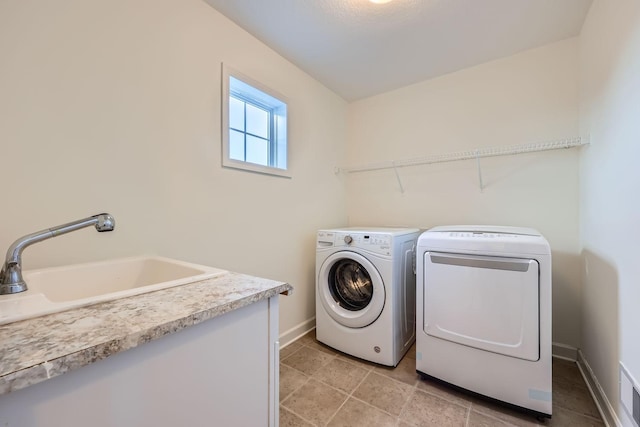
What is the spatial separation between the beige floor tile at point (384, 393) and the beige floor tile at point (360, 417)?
1.8 inches

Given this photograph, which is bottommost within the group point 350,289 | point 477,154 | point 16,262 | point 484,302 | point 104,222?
point 350,289

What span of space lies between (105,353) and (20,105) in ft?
3.63

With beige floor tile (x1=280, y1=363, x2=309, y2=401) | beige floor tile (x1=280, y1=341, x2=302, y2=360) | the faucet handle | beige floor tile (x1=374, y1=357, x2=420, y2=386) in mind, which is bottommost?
beige floor tile (x1=280, y1=363, x2=309, y2=401)

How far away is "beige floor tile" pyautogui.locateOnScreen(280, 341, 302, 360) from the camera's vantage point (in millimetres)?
1938

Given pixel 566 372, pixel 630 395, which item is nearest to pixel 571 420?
pixel 630 395

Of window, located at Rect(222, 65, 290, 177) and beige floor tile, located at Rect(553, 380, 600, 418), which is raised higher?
window, located at Rect(222, 65, 290, 177)

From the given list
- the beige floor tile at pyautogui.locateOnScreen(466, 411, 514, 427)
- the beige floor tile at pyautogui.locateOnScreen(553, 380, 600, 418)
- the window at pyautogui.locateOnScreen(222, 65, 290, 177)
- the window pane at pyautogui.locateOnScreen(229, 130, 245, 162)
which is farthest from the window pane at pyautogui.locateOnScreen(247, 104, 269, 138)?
the beige floor tile at pyautogui.locateOnScreen(553, 380, 600, 418)

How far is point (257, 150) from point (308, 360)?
1602 mm

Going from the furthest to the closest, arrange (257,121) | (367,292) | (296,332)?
(296,332) → (257,121) → (367,292)

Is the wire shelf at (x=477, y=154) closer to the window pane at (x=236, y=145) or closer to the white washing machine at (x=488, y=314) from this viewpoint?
the white washing machine at (x=488, y=314)

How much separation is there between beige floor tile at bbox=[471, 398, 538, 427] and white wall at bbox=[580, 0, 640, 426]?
35cm

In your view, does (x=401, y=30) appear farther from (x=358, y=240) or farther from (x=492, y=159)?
(x=358, y=240)

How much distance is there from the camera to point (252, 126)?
2020 millimetres

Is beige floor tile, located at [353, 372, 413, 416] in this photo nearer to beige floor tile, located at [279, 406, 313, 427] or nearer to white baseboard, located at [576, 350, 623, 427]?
beige floor tile, located at [279, 406, 313, 427]
